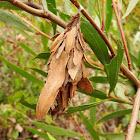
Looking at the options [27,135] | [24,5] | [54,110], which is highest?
[24,5]

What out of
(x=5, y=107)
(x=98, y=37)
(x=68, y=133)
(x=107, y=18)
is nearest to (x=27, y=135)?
(x=5, y=107)

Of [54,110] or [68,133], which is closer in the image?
[54,110]

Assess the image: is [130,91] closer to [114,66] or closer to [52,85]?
[114,66]

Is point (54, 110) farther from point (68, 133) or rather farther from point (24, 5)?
point (68, 133)

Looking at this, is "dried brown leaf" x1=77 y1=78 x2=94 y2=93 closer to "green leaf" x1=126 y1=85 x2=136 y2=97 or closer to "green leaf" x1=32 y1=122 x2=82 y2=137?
"green leaf" x1=126 y1=85 x2=136 y2=97

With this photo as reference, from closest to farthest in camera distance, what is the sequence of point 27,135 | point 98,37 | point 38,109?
1. point 38,109
2. point 98,37
3. point 27,135

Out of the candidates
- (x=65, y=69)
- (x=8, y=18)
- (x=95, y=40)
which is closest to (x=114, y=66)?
(x=95, y=40)

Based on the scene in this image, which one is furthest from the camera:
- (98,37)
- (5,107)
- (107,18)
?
(5,107)
